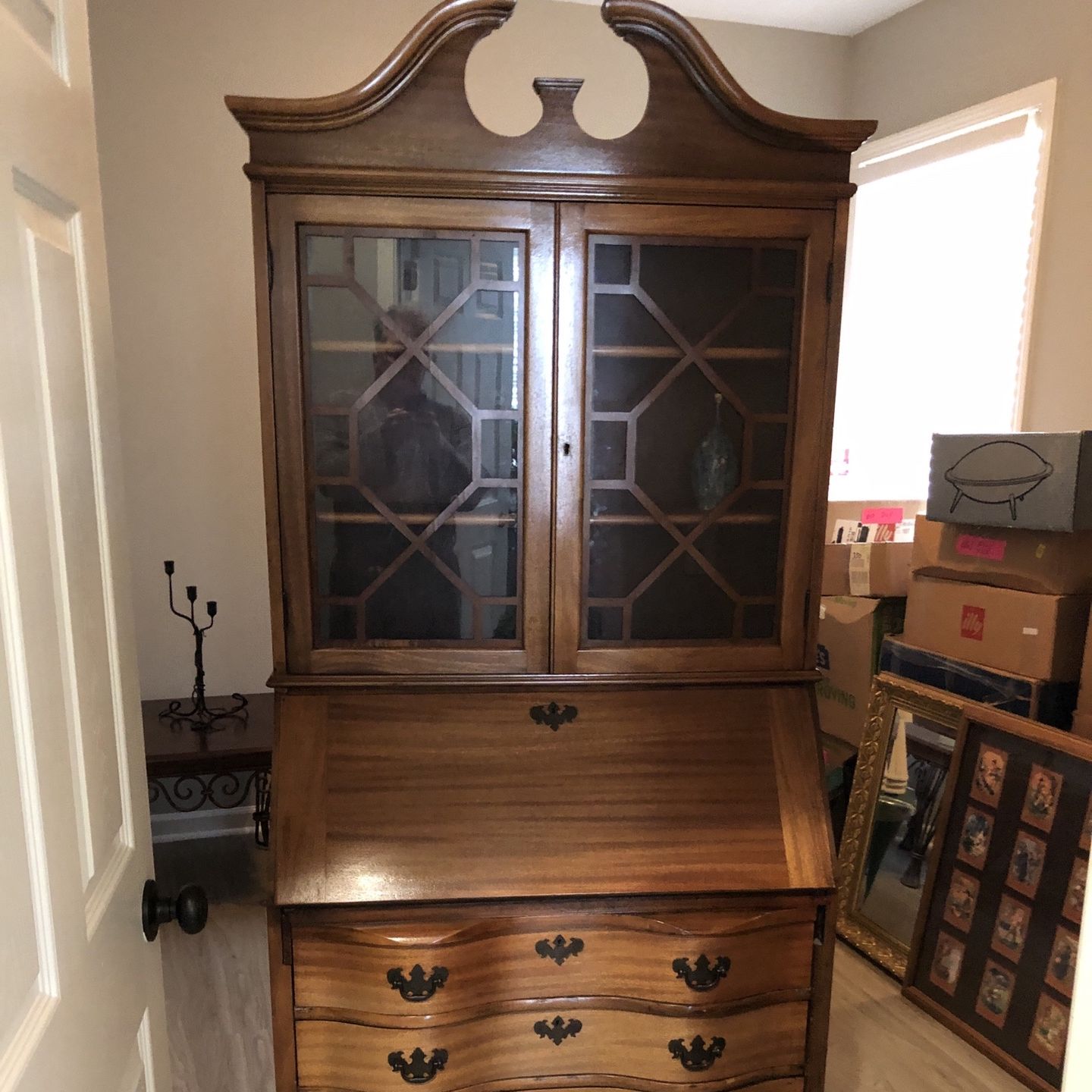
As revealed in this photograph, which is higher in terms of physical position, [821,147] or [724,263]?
[821,147]

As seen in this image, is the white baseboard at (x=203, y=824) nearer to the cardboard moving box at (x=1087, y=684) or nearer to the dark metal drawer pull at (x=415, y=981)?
the dark metal drawer pull at (x=415, y=981)

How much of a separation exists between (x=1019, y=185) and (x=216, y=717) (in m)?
2.68

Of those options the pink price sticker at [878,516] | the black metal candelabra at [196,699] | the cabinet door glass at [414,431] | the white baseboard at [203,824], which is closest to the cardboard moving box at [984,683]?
the pink price sticker at [878,516]

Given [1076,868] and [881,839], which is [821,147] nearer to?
[1076,868]

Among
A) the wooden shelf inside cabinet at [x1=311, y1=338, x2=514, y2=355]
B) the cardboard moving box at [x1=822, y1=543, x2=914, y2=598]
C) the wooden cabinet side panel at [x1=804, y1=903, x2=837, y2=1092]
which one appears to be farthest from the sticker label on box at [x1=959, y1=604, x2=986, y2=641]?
the wooden shelf inside cabinet at [x1=311, y1=338, x2=514, y2=355]

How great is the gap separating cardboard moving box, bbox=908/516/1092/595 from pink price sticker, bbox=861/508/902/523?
0.40 m

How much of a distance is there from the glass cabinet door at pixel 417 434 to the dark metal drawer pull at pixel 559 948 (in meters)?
0.47

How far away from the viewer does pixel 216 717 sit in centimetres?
238

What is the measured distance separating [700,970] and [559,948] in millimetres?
253

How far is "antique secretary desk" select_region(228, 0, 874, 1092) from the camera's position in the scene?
1.33 metres

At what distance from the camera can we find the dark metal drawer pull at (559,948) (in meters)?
1.42

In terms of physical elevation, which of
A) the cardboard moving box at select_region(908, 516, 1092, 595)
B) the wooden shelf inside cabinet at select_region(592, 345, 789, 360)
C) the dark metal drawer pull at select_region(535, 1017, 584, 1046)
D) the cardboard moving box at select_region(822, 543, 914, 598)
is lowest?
the dark metal drawer pull at select_region(535, 1017, 584, 1046)

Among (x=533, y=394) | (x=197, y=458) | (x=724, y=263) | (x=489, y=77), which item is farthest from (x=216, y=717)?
(x=489, y=77)

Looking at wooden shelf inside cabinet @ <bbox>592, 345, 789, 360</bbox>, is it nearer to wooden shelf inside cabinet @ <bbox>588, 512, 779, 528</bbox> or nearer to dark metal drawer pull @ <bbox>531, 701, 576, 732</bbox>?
wooden shelf inside cabinet @ <bbox>588, 512, 779, 528</bbox>
